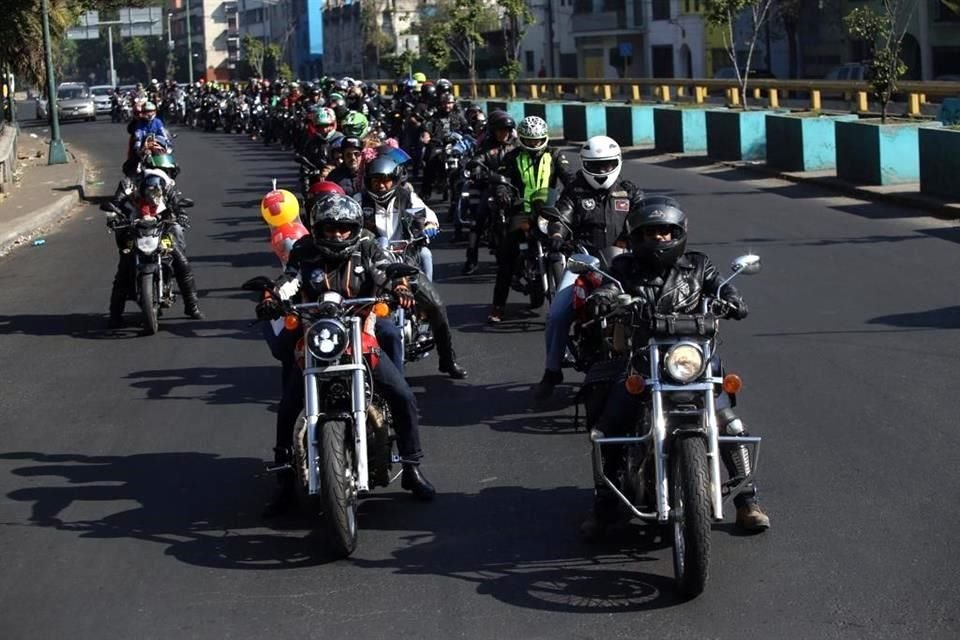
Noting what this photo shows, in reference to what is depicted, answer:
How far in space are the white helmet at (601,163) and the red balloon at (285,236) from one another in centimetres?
198

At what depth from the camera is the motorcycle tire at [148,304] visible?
1443cm

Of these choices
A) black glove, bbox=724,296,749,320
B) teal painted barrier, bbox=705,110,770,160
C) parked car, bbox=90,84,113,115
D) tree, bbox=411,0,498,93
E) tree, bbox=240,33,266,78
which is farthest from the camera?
tree, bbox=240,33,266,78

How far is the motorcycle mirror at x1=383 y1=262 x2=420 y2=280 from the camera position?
8016 millimetres

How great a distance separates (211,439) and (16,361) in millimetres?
4043

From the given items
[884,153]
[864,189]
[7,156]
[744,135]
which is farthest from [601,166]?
[7,156]

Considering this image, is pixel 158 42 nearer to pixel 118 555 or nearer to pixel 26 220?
pixel 26 220

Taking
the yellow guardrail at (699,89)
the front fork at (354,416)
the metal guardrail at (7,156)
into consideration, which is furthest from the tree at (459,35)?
the front fork at (354,416)

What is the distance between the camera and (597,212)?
37.6ft

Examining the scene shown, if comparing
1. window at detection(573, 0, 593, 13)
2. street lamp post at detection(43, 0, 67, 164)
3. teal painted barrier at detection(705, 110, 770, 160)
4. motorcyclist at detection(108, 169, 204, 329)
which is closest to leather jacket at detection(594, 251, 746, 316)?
Result: motorcyclist at detection(108, 169, 204, 329)

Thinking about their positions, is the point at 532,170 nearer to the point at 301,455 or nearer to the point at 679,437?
the point at 301,455

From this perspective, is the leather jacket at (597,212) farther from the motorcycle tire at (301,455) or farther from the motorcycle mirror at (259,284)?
the motorcycle tire at (301,455)

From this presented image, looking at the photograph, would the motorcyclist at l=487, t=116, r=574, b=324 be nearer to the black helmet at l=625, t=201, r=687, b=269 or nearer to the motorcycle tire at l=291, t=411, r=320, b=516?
the motorcycle tire at l=291, t=411, r=320, b=516

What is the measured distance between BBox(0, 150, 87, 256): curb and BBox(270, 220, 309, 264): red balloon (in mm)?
11907

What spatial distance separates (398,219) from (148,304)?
3.13 m
